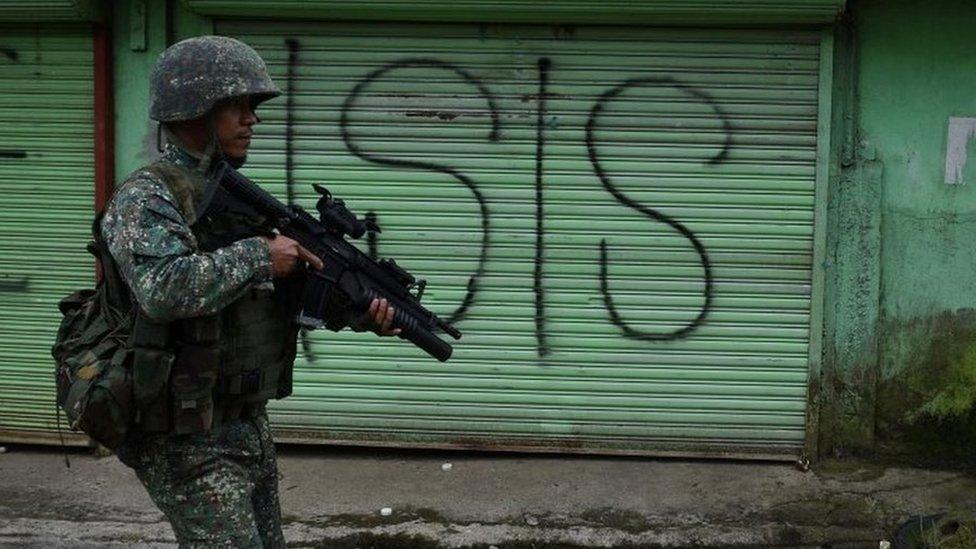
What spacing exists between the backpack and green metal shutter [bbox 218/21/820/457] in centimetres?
274

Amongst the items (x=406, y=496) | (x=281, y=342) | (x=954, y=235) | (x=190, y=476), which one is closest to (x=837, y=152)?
(x=954, y=235)

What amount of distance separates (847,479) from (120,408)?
3.88 meters

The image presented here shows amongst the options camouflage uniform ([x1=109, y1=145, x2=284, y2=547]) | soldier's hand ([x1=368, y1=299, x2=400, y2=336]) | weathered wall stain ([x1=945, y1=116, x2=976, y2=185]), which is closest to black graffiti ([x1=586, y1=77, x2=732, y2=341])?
weathered wall stain ([x1=945, y1=116, x2=976, y2=185])

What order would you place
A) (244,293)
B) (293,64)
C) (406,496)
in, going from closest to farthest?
1. (244,293)
2. (406,496)
3. (293,64)

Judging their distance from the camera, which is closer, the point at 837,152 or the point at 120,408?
the point at 120,408

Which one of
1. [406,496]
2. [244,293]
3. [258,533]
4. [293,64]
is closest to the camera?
[244,293]

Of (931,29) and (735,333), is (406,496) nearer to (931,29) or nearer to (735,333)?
(735,333)

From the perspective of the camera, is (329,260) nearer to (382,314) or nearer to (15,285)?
(382,314)

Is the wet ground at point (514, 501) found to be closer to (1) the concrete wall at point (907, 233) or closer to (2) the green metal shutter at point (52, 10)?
(1) the concrete wall at point (907, 233)

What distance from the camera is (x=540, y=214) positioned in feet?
19.0

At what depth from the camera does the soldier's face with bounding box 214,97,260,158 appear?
3.09 metres

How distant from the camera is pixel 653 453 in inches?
231

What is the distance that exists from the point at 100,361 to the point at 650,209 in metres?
3.37

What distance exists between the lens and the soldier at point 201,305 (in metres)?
2.82
